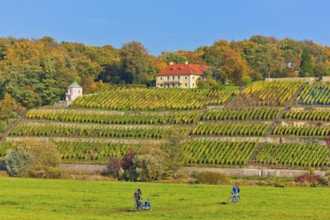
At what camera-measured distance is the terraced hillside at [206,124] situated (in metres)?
78.2

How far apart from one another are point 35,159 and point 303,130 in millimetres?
29957

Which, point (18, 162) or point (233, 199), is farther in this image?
point (18, 162)

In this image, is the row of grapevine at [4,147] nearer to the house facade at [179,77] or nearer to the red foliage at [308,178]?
the red foliage at [308,178]

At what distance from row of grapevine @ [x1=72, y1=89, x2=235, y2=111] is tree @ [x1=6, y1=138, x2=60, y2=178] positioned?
2377cm

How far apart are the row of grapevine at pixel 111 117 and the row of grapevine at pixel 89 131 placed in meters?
1.97

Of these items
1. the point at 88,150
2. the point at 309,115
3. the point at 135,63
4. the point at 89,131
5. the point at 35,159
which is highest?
the point at 135,63

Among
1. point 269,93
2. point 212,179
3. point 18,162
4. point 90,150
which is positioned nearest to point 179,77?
point 269,93

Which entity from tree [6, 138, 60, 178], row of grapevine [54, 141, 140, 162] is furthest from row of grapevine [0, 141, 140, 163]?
tree [6, 138, 60, 178]

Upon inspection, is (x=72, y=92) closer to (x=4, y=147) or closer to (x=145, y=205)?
(x=4, y=147)

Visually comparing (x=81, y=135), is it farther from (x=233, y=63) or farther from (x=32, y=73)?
(x=233, y=63)

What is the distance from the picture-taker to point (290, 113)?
86.7 metres

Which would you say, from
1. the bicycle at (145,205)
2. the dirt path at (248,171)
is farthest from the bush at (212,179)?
the bicycle at (145,205)

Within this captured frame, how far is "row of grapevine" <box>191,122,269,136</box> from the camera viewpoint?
8381 centimetres

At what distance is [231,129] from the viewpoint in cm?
8525
